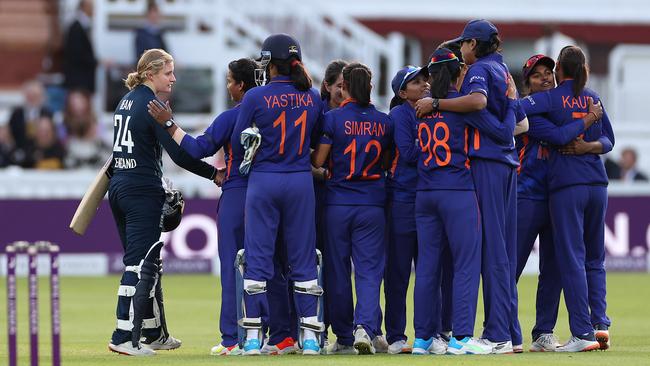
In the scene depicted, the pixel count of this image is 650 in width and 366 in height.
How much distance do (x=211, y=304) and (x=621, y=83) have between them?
17000 mm

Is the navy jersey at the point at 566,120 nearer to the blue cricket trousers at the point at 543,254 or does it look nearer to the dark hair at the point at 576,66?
the dark hair at the point at 576,66

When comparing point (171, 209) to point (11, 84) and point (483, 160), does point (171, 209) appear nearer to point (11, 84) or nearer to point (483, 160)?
point (483, 160)

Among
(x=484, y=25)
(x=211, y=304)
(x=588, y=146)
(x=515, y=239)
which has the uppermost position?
(x=484, y=25)

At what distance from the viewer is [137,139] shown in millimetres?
11438

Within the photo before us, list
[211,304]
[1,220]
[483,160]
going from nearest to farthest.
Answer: [483,160]
[211,304]
[1,220]

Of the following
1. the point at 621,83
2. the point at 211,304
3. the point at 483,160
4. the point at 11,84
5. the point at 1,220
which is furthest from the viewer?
the point at 621,83

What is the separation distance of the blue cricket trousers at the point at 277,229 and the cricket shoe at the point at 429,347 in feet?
2.74

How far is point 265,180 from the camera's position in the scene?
1128 centimetres

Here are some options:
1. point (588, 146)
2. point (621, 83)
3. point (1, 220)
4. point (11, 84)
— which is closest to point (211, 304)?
point (1, 220)

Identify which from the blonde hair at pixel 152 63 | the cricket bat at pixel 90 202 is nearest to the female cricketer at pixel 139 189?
the blonde hair at pixel 152 63

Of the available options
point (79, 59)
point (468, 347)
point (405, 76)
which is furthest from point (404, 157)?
point (79, 59)

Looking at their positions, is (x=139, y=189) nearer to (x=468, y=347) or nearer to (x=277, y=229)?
(x=277, y=229)

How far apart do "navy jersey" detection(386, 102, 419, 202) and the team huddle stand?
0.7 inches

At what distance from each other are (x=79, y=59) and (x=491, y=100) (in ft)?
52.1
